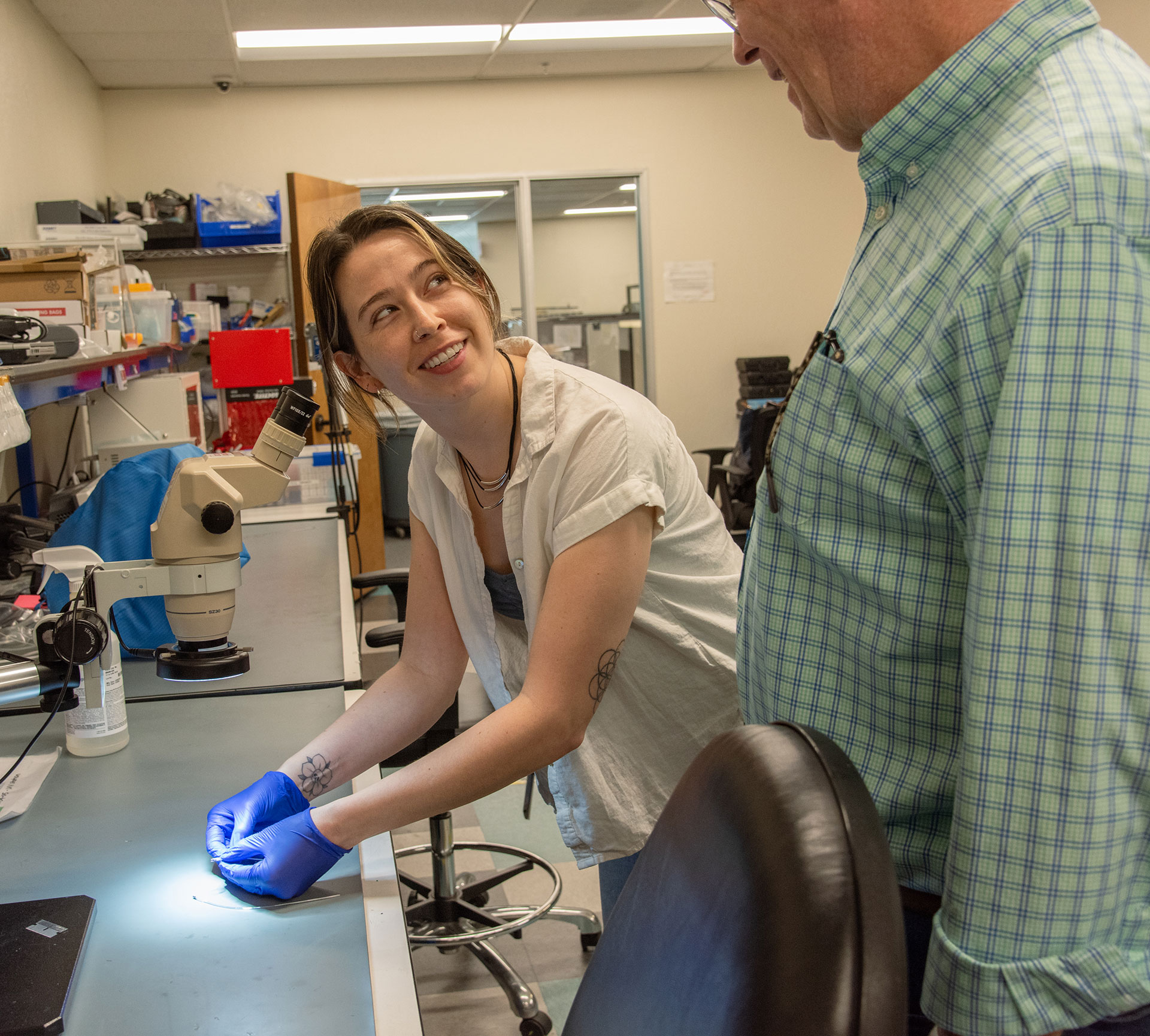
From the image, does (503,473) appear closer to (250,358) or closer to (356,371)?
(356,371)

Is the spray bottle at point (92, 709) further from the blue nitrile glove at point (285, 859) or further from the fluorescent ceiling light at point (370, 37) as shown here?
the fluorescent ceiling light at point (370, 37)

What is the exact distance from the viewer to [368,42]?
5078 millimetres

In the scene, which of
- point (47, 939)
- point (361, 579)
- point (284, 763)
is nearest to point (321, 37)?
point (361, 579)

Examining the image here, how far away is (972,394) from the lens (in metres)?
0.61

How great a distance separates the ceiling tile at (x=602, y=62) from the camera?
5488 millimetres

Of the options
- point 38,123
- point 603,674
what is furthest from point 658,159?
point 603,674

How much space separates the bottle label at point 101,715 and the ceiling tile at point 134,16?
12.8ft

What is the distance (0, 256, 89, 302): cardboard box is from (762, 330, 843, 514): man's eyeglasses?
213cm

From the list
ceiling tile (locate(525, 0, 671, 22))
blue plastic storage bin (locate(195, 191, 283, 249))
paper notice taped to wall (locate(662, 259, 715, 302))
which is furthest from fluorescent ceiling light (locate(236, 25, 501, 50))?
paper notice taped to wall (locate(662, 259, 715, 302))

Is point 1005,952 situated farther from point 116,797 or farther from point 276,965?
point 116,797

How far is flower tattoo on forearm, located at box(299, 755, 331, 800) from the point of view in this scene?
1.21 metres

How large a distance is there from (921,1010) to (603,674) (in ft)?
1.74

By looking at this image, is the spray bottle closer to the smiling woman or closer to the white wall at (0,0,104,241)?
the smiling woman

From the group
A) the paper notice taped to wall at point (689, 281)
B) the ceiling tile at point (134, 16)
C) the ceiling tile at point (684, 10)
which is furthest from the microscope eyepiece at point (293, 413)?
the paper notice taped to wall at point (689, 281)
